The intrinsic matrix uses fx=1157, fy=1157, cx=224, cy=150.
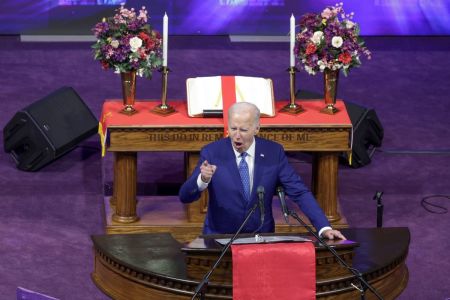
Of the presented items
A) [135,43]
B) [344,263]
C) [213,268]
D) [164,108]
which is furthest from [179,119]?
[344,263]

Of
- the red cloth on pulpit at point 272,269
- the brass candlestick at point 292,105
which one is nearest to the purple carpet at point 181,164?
the brass candlestick at point 292,105

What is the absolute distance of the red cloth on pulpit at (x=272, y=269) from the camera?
21.7 feet

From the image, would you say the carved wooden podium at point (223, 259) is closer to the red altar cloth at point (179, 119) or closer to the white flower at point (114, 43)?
the red altar cloth at point (179, 119)

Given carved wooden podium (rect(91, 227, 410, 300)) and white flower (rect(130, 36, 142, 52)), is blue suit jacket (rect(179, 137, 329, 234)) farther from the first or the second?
white flower (rect(130, 36, 142, 52))

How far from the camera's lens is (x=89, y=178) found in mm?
11180

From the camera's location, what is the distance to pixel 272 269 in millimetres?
6652

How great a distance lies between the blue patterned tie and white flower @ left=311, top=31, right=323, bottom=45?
86.7 inches

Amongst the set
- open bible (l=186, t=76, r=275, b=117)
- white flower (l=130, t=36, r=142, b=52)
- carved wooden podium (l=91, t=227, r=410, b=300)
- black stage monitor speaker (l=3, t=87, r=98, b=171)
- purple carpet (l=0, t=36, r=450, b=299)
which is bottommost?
purple carpet (l=0, t=36, r=450, b=299)

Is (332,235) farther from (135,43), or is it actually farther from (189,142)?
(135,43)

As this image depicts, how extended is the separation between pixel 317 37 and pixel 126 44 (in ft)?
5.14

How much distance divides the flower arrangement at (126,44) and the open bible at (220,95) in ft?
1.33

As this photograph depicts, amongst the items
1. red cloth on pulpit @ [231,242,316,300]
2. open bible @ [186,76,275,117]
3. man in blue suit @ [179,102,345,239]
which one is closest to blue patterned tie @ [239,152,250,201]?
man in blue suit @ [179,102,345,239]

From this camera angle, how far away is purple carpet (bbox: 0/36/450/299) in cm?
934

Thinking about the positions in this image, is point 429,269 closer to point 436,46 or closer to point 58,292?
point 58,292
